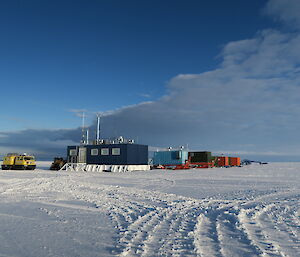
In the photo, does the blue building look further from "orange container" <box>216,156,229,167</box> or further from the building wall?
"orange container" <box>216,156,229,167</box>

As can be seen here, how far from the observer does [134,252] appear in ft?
18.5

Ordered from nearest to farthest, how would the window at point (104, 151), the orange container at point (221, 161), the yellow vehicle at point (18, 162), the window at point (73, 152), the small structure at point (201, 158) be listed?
the window at point (104, 151) < the yellow vehicle at point (18, 162) < the window at point (73, 152) < the small structure at point (201, 158) < the orange container at point (221, 161)

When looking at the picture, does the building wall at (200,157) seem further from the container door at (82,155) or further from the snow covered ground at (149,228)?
the snow covered ground at (149,228)

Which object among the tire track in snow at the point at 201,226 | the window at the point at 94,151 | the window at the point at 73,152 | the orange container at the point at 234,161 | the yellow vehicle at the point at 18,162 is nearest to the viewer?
the tire track in snow at the point at 201,226

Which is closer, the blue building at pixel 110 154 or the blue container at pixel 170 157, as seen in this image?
the blue building at pixel 110 154

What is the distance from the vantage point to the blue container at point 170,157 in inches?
1829

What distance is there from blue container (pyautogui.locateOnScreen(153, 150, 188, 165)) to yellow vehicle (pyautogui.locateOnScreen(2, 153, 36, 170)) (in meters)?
21.8

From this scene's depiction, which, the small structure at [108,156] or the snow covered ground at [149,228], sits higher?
the small structure at [108,156]

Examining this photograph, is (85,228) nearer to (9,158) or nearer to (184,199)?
(184,199)

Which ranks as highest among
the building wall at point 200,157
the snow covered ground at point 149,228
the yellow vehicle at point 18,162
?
the building wall at point 200,157

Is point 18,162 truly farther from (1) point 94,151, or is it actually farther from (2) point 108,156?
(2) point 108,156

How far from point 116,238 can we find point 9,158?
45.4 m

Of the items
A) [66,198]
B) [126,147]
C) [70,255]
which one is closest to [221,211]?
[70,255]

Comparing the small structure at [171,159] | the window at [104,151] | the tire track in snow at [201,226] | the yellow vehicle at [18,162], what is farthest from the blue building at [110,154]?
the tire track in snow at [201,226]
